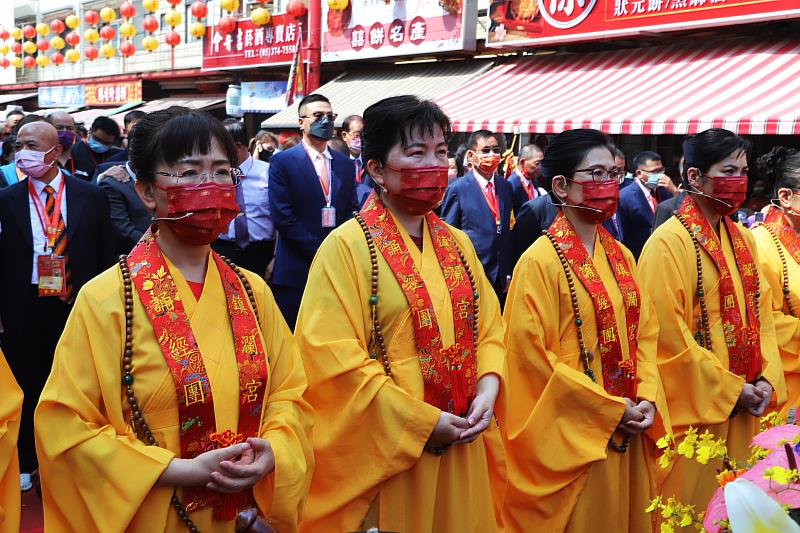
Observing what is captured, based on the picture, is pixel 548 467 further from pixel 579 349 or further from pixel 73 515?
pixel 73 515

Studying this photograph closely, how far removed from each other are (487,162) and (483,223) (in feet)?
1.53

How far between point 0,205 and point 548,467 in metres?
2.90

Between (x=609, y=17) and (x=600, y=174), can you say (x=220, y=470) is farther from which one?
(x=609, y=17)

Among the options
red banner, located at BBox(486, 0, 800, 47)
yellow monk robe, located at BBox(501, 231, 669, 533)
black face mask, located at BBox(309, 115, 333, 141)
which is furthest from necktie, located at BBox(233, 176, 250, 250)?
red banner, located at BBox(486, 0, 800, 47)

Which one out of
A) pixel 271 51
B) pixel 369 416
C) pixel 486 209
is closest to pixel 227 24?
pixel 271 51

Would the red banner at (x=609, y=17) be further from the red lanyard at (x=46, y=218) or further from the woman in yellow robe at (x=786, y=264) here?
the red lanyard at (x=46, y=218)

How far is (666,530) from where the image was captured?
1466mm

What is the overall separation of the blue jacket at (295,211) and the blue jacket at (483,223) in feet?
4.20

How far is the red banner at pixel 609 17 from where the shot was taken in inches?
350

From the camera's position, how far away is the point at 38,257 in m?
4.18

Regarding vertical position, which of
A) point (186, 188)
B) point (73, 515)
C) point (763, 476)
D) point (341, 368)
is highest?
point (186, 188)

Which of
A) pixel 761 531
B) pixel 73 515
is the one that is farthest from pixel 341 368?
pixel 761 531

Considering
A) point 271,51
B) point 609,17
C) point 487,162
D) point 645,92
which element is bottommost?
point 487,162

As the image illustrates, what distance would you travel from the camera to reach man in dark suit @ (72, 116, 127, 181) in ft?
23.8
